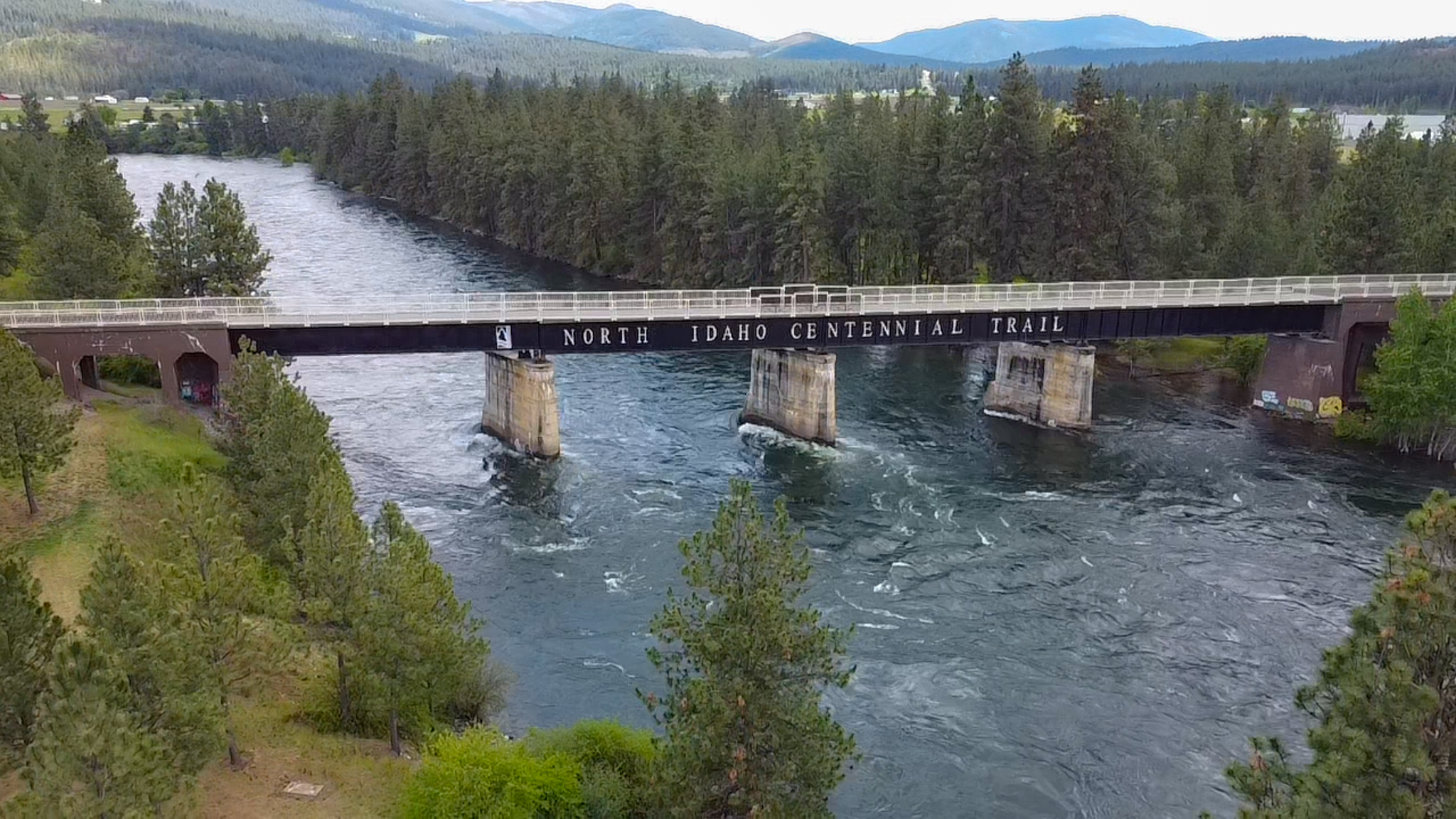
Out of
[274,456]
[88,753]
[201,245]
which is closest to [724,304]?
[274,456]

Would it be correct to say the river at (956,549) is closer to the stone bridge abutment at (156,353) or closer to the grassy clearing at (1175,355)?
the grassy clearing at (1175,355)

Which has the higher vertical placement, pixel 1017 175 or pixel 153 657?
pixel 1017 175

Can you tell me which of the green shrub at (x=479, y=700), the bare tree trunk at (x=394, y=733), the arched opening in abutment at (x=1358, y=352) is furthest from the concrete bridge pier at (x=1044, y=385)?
the bare tree trunk at (x=394, y=733)

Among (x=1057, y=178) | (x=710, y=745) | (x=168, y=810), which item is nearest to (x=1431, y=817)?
(x=710, y=745)

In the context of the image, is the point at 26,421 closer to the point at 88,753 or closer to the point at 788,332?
the point at 88,753

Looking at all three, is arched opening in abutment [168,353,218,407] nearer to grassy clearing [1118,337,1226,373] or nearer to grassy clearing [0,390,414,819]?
grassy clearing [0,390,414,819]

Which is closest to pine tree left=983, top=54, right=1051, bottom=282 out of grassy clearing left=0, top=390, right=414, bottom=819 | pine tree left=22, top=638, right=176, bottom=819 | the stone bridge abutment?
the stone bridge abutment
